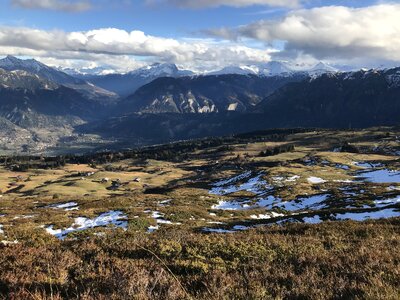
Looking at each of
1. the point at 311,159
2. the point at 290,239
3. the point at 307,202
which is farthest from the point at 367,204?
the point at 311,159

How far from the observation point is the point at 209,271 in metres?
10.8

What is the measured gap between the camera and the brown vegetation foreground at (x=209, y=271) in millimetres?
8477

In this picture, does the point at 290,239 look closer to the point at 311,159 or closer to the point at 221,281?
the point at 221,281

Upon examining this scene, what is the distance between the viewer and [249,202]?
79.0 meters

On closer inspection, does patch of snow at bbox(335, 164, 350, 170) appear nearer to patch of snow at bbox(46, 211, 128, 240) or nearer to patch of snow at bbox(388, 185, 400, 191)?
patch of snow at bbox(388, 185, 400, 191)

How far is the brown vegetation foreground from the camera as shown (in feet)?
27.8

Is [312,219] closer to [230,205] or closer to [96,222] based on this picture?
[96,222]

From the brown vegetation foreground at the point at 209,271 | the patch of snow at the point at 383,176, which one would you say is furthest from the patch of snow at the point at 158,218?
the patch of snow at the point at 383,176

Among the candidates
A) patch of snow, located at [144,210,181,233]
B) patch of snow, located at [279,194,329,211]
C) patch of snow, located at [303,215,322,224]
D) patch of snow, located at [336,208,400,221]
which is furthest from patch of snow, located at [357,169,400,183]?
patch of snow, located at [144,210,181,233]

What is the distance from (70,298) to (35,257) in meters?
5.38

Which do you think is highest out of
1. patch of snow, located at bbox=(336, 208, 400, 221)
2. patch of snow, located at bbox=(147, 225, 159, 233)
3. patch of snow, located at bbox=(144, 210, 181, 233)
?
patch of snow, located at bbox=(336, 208, 400, 221)

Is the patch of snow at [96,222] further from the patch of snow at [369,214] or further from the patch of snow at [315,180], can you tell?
the patch of snow at [315,180]

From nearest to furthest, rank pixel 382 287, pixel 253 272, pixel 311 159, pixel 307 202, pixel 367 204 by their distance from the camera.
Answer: pixel 382 287 < pixel 253 272 < pixel 367 204 < pixel 307 202 < pixel 311 159

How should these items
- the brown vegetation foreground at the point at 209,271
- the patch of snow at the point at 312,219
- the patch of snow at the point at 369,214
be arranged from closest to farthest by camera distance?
the brown vegetation foreground at the point at 209,271
the patch of snow at the point at 369,214
the patch of snow at the point at 312,219
